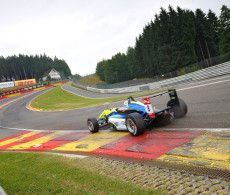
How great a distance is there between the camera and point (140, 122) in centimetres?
630

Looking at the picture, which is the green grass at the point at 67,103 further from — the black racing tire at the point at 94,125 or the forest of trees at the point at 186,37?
the forest of trees at the point at 186,37

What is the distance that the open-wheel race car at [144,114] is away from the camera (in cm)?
636

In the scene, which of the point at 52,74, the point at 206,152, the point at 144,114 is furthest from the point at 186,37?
the point at 52,74

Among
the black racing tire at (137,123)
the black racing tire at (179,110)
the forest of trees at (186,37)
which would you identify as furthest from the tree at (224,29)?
the black racing tire at (137,123)

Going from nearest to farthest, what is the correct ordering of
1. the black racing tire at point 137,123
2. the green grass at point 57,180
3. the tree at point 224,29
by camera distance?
the green grass at point 57,180, the black racing tire at point 137,123, the tree at point 224,29

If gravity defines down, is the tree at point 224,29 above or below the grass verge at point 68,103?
above

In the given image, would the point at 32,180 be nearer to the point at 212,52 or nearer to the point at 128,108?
the point at 128,108

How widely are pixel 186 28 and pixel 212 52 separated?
10495 mm

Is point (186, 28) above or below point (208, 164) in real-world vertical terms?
above

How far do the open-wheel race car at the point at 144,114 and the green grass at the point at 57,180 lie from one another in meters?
2.14

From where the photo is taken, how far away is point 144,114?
693 cm

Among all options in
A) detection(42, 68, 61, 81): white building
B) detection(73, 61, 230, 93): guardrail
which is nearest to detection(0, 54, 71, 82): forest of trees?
detection(42, 68, 61, 81): white building

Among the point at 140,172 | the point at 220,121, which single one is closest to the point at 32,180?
the point at 140,172

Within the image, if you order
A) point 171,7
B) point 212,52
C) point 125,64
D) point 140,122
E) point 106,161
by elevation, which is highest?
point 171,7
